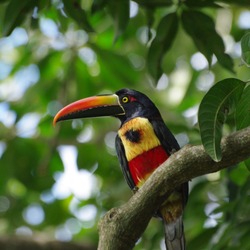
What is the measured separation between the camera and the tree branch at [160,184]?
9.48ft

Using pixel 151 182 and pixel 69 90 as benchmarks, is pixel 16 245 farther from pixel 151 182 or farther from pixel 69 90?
pixel 151 182

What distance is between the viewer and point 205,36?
4.08 m

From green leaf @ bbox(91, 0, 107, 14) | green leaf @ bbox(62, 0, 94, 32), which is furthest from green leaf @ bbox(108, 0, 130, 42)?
green leaf @ bbox(62, 0, 94, 32)

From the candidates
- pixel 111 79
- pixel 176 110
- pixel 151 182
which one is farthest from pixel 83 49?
pixel 151 182

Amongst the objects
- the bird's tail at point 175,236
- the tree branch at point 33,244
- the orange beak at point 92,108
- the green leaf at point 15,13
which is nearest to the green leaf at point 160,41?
the orange beak at point 92,108

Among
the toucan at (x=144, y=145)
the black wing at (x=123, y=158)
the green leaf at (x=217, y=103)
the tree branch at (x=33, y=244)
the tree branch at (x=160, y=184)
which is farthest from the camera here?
the tree branch at (x=33, y=244)

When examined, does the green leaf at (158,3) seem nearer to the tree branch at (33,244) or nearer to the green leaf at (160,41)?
the green leaf at (160,41)

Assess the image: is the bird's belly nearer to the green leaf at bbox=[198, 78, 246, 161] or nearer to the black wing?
the black wing

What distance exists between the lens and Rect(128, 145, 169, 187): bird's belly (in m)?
4.18

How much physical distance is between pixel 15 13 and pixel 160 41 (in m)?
0.86

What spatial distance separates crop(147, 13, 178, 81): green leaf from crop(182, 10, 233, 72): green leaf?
8 centimetres

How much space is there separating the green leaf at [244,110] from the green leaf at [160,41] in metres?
1.18

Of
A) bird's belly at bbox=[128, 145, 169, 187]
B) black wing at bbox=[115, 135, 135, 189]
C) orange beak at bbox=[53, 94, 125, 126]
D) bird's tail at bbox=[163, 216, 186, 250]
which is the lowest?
bird's tail at bbox=[163, 216, 186, 250]

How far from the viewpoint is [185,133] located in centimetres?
517
